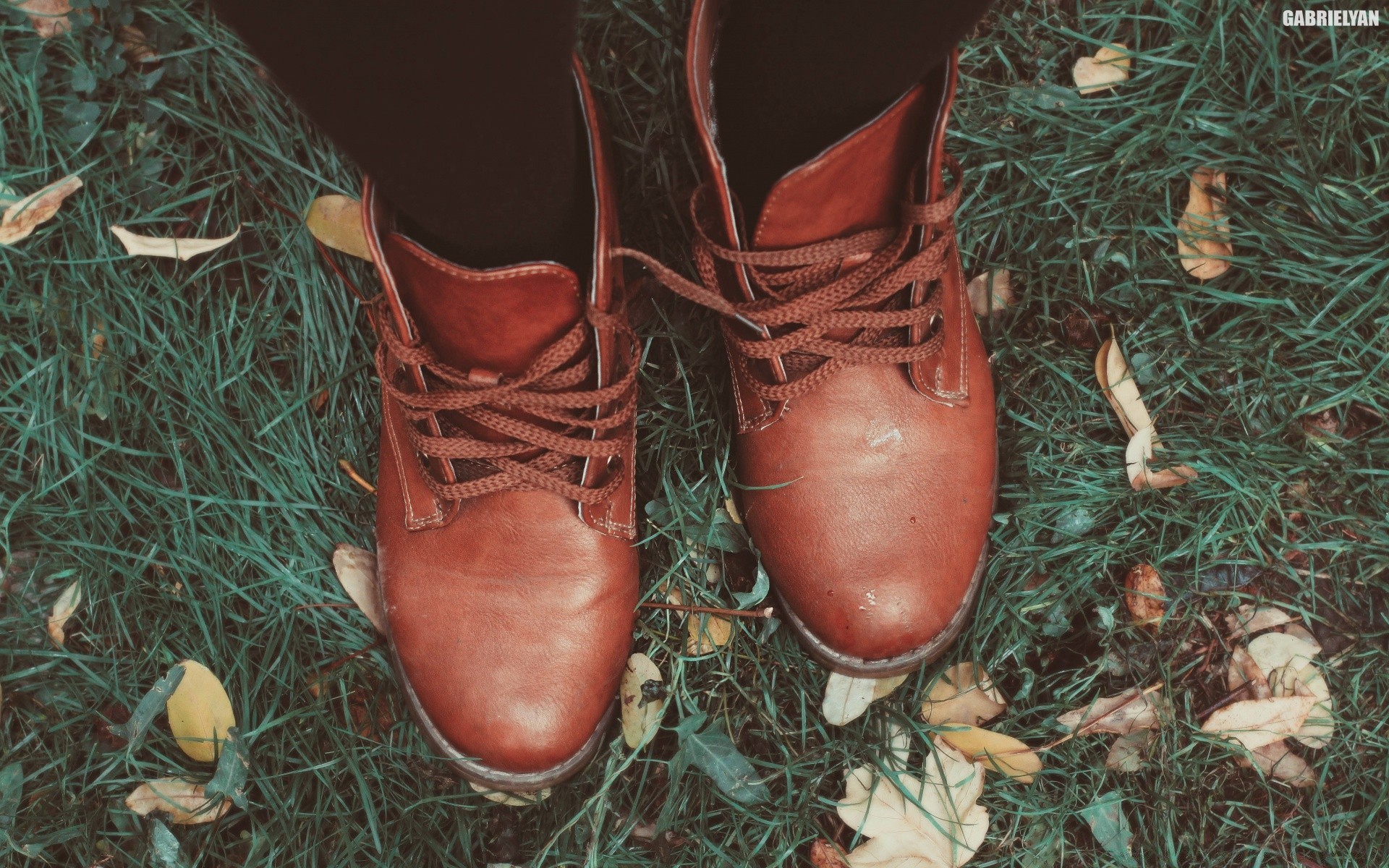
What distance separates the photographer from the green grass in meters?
1.58

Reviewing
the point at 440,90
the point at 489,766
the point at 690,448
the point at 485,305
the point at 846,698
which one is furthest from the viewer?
the point at 690,448

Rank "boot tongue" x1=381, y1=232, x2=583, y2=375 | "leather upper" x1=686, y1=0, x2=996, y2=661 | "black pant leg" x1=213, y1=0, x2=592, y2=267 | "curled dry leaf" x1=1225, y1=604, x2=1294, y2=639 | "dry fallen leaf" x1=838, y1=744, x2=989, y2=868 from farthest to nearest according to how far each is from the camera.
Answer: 1. "curled dry leaf" x1=1225, y1=604, x2=1294, y2=639
2. "dry fallen leaf" x1=838, y1=744, x2=989, y2=868
3. "leather upper" x1=686, y1=0, x2=996, y2=661
4. "boot tongue" x1=381, y1=232, x2=583, y2=375
5. "black pant leg" x1=213, y1=0, x2=592, y2=267

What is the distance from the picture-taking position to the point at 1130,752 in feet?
5.18

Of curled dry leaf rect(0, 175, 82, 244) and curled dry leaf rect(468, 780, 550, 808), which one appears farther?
curled dry leaf rect(0, 175, 82, 244)

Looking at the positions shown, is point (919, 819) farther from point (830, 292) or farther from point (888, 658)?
point (830, 292)

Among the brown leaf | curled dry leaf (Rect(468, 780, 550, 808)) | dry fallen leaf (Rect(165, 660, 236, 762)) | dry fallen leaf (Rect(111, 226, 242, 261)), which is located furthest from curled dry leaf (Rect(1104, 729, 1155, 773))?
dry fallen leaf (Rect(111, 226, 242, 261))

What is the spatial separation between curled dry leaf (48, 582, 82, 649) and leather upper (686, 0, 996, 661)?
1310 mm

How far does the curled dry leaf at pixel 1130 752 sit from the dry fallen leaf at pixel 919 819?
9.9 inches

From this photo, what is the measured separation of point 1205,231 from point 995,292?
42 cm

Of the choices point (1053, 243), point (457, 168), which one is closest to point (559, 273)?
point (457, 168)

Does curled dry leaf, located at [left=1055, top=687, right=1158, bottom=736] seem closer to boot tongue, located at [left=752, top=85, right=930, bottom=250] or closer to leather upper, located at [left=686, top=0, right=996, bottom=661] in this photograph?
leather upper, located at [left=686, top=0, right=996, bottom=661]

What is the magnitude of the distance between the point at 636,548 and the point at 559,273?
57 centimetres

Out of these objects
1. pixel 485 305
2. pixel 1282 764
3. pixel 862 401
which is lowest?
pixel 1282 764

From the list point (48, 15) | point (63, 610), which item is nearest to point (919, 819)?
point (63, 610)
